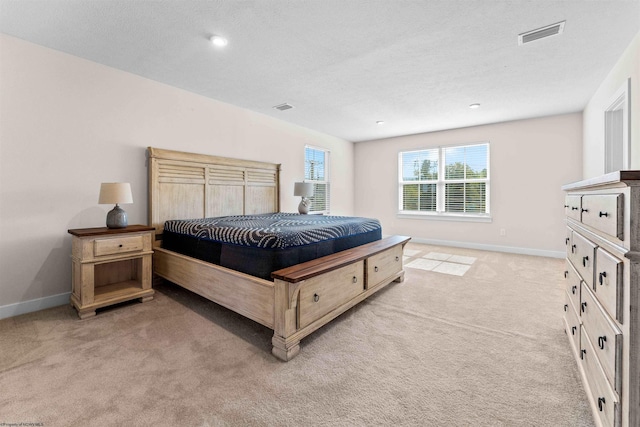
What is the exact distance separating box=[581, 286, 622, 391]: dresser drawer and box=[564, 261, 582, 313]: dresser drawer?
0.21m

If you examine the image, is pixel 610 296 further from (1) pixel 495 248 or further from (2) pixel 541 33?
(1) pixel 495 248

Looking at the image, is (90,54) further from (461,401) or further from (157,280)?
(461,401)

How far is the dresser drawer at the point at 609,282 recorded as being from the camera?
3.16 ft

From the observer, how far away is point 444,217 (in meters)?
5.64

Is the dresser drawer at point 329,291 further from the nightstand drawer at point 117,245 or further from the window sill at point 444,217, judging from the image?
the window sill at point 444,217

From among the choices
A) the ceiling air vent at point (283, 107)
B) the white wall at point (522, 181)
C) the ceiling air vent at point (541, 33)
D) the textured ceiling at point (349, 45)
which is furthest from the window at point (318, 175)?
the ceiling air vent at point (541, 33)

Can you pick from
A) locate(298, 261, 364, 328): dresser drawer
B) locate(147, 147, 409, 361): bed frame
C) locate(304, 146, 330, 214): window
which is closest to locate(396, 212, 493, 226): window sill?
locate(304, 146, 330, 214): window

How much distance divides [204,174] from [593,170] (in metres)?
5.17

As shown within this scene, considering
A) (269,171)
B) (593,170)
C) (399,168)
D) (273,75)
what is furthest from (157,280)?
(593,170)

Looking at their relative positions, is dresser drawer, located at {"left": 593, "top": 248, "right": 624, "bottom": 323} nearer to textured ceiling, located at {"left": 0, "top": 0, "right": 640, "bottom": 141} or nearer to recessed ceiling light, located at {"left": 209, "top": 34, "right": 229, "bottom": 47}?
textured ceiling, located at {"left": 0, "top": 0, "right": 640, "bottom": 141}

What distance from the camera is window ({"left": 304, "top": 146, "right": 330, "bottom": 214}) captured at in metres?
5.58

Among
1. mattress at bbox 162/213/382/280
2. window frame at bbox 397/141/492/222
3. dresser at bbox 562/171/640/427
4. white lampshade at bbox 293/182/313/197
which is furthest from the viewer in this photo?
window frame at bbox 397/141/492/222

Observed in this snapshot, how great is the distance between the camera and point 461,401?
4.61ft

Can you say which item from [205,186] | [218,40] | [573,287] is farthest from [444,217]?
[218,40]
